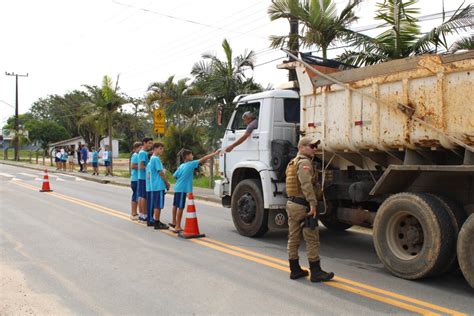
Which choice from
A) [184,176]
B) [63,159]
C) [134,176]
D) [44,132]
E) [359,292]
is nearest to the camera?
[359,292]

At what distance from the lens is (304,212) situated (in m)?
5.67

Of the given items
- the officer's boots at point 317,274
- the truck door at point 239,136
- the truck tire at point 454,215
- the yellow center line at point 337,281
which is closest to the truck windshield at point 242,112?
the truck door at point 239,136

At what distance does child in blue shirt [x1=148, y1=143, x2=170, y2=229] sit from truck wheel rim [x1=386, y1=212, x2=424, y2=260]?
15.2ft

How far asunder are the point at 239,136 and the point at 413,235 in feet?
12.5

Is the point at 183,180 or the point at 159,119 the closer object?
the point at 183,180

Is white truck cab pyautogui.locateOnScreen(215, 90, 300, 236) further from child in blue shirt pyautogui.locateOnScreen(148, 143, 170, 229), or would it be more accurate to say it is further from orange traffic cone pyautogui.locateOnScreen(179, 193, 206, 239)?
child in blue shirt pyautogui.locateOnScreen(148, 143, 170, 229)

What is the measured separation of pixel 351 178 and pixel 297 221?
5.87ft

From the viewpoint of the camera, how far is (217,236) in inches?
339

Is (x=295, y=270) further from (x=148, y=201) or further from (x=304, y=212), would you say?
(x=148, y=201)

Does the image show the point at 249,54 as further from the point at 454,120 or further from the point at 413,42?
the point at 454,120

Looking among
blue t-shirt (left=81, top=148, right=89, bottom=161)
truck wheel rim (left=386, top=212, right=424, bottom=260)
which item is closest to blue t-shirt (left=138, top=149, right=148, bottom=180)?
truck wheel rim (left=386, top=212, right=424, bottom=260)

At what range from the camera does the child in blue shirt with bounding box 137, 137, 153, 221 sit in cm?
1002

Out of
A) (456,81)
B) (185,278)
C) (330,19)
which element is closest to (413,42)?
(330,19)

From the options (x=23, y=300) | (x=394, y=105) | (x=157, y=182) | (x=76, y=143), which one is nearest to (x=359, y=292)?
(x=394, y=105)
